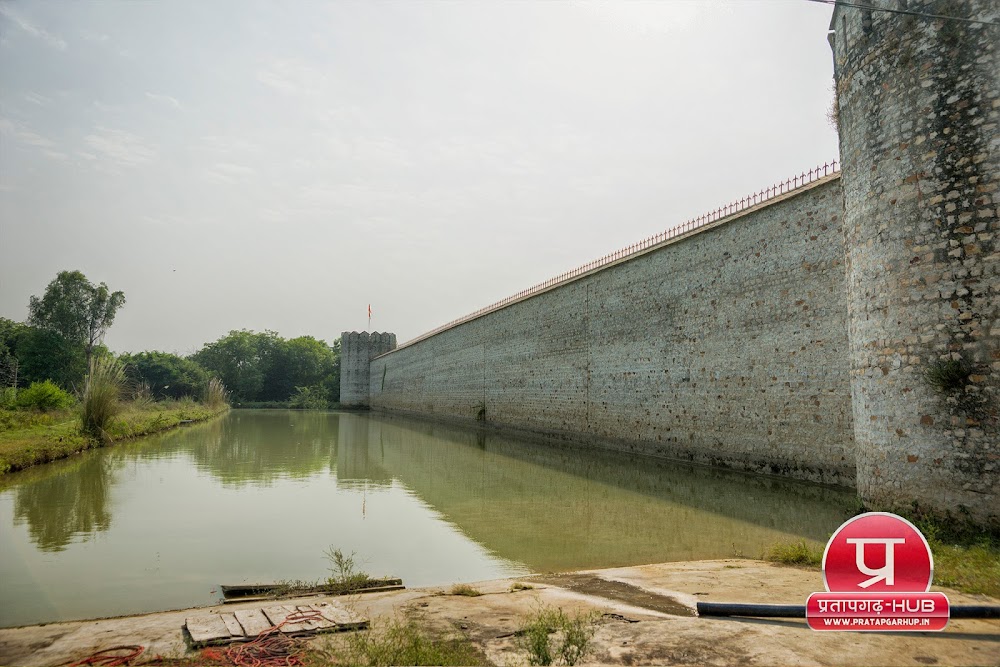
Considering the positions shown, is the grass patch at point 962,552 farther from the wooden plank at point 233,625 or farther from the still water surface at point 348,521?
the wooden plank at point 233,625

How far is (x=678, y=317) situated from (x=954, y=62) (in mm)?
7933

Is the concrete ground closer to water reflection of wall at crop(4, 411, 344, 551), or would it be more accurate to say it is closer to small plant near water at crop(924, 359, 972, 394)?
small plant near water at crop(924, 359, 972, 394)

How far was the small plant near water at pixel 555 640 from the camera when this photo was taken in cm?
278

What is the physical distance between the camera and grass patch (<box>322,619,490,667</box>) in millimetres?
2639

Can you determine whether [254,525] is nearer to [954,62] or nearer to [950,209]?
[950,209]

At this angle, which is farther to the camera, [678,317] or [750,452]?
[678,317]

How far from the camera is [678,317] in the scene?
42.7 ft

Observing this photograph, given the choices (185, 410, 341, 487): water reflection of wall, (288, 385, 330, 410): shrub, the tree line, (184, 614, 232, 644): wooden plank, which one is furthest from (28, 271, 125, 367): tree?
(184, 614, 232, 644): wooden plank

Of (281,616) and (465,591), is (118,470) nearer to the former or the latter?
(281,616)

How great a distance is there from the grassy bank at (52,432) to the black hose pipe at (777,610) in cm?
1236

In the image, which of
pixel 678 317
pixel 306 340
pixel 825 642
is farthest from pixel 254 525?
pixel 306 340

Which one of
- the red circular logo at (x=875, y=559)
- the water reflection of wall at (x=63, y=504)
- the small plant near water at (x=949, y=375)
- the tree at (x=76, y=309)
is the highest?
the tree at (x=76, y=309)

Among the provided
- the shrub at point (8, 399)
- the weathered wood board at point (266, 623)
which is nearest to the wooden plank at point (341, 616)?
the weathered wood board at point (266, 623)

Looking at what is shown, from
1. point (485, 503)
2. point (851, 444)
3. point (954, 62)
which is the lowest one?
point (485, 503)
